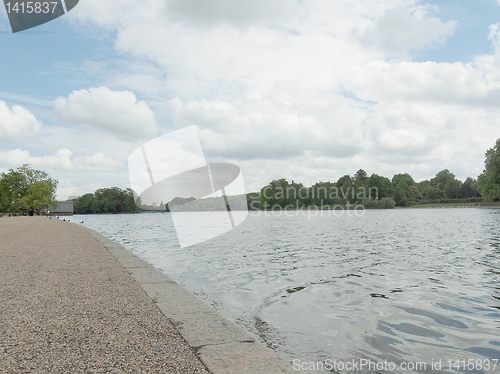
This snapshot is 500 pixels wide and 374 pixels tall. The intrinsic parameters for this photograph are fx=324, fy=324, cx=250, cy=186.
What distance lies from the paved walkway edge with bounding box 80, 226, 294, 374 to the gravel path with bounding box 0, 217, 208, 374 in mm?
134

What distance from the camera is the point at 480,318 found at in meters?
5.49

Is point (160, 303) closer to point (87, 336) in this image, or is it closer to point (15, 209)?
point (87, 336)

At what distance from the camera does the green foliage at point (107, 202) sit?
526 ft

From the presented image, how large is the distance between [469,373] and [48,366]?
14.5 ft

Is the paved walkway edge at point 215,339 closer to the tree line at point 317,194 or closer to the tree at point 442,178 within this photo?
the tree line at point 317,194

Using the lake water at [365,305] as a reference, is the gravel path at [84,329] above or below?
above

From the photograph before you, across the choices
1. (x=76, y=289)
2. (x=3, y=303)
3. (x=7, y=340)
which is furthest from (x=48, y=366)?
(x=76, y=289)

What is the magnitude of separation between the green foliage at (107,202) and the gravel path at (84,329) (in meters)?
161

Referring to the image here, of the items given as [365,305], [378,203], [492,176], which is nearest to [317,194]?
[378,203]

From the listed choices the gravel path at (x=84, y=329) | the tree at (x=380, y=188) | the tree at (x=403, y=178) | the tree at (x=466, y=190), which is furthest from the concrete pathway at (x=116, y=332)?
the tree at (x=403, y=178)

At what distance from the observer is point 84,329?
3824 mm

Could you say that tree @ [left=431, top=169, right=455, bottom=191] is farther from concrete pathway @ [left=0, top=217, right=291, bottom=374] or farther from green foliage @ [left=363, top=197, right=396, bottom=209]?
concrete pathway @ [left=0, top=217, right=291, bottom=374]

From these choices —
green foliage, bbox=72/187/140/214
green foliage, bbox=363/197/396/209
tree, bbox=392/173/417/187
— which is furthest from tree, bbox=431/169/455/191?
green foliage, bbox=72/187/140/214

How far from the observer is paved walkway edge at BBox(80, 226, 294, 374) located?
2991 millimetres
